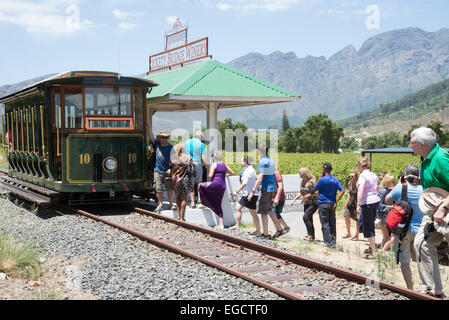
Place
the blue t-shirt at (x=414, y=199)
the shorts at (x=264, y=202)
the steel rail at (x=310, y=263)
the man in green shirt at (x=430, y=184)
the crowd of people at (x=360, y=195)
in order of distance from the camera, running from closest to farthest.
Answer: the man in green shirt at (x=430, y=184) → the crowd of people at (x=360, y=195) → the steel rail at (x=310, y=263) → the blue t-shirt at (x=414, y=199) → the shorts at (x=264, y=202)

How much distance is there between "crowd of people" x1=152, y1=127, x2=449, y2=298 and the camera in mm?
5504

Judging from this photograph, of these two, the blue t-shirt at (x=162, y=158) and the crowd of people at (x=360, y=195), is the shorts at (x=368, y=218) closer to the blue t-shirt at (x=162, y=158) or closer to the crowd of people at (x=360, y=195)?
the crowd of people at (x=360, y=195)

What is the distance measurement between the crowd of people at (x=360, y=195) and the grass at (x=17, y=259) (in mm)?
4004

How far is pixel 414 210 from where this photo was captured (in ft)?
21.2

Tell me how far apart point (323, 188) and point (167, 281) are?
172 inches

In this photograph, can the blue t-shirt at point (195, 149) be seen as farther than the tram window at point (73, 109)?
No

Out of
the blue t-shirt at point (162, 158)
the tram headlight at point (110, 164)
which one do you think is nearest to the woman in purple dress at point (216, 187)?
the blue t-shirt at point (162, 158)

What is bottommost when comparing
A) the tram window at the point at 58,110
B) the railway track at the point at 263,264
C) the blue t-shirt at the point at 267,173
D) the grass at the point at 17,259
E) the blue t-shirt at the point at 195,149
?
the railway track at the point at 263,264

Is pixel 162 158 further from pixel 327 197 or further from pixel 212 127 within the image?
pixel 327 197

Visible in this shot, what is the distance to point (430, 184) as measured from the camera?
18.1 feet

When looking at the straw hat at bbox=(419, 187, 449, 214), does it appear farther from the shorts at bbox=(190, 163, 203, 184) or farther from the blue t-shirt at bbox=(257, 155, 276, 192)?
the shorts at bbox=(190, 163, 203, 184)

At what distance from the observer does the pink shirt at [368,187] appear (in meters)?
9.41

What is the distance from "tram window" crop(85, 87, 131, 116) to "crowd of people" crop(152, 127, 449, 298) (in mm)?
1147
